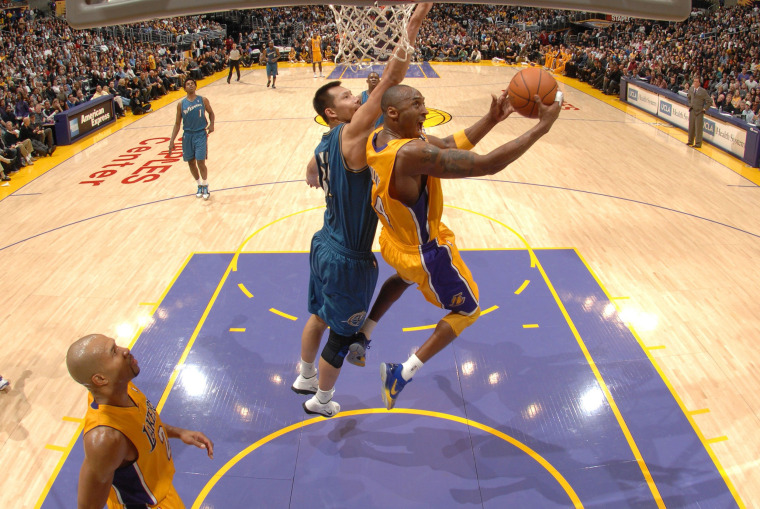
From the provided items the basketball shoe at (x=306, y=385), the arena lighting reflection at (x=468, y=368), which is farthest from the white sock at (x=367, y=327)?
the arena lighting reflection at (x=468, y=368)

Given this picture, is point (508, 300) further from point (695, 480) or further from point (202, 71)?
point (202, 71)

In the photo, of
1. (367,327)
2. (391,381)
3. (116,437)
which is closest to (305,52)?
(367,327)

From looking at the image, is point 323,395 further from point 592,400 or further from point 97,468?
point 592,400

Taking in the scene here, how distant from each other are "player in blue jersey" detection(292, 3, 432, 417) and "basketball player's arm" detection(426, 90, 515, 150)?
616 mm

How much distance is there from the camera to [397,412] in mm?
4668

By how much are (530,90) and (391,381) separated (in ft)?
6.72

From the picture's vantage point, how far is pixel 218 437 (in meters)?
4.43

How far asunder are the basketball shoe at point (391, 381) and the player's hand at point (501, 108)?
5.68 ft

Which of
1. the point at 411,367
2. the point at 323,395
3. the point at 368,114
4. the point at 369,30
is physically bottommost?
the point at 323,395

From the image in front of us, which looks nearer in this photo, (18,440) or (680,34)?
(18,440)

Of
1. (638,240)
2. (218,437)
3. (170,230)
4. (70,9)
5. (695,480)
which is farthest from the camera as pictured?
(170,230)

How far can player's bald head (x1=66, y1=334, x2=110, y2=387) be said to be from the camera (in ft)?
8.20

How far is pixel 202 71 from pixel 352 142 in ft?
65.5

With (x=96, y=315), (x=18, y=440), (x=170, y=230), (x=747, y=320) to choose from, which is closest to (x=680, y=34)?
(x=747, y=320)
